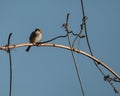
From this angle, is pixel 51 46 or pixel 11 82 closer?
pixel 11 82

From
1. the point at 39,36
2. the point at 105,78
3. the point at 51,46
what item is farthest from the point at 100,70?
the point at 39,36

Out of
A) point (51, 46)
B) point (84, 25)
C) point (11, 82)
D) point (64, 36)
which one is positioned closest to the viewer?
point (11, 82)

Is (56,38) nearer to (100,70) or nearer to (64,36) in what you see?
(64,36)

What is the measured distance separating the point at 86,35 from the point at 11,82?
4.11 feet

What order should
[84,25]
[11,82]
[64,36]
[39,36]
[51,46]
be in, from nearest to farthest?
[11,82]
[51,46]
[64,36]
[84,25]
[39,36]

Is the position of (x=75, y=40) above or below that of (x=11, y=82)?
above

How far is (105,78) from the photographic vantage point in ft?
12.7

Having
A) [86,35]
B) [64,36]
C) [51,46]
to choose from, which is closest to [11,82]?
[51,46]

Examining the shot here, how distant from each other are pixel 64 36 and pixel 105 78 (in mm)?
639

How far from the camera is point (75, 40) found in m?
3.88

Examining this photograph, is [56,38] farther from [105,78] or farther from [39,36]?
[39,36]

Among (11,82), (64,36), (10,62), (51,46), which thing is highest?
(64,36)

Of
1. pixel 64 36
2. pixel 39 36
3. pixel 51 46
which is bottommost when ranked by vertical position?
pixel 51 46

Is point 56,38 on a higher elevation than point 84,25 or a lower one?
lower
